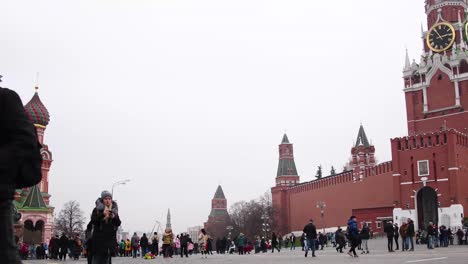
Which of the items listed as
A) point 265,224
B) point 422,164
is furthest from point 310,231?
point 265,224

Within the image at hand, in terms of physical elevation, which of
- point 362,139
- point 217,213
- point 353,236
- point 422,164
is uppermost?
point 362,139

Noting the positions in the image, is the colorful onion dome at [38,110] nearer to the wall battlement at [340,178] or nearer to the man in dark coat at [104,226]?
the wall battlement at [340,178]

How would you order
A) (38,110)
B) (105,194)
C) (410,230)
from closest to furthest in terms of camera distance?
(105,194), (410,230), (38,110)

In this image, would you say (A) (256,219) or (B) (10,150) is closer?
(B) (10,150)

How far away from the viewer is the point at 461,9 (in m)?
69.7

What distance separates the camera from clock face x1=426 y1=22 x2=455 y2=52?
6644cm

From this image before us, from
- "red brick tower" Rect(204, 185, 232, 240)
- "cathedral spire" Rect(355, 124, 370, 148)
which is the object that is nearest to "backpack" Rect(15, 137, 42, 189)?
"cathedral spire" Rect(355, 124, 370, 148)

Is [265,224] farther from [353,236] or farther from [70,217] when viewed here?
→ [353,236]

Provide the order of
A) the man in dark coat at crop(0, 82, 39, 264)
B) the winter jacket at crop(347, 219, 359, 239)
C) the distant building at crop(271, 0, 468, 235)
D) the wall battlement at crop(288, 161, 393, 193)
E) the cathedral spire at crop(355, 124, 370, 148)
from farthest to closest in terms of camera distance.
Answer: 1. the cathedral spire at crop(355, 124, 370, 148)
2. the wall battlement at crop(288, 161, 393, 193)
3. the distant building at crop(271, 0, 468, 235)
4. the winter jacket at crop(347, 219, 359, 239)
5. the man in dark coat at crop(0, 82, 39, 264)

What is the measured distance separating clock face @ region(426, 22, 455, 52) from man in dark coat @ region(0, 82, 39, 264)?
68.7 m

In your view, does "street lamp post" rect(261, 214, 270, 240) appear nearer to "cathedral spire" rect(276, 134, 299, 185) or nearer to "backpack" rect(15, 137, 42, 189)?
"cathedral spire" rect(276, 134, 299, 185)

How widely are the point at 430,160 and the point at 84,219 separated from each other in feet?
190

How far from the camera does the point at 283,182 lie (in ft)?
342

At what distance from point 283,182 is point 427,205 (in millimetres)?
49665
